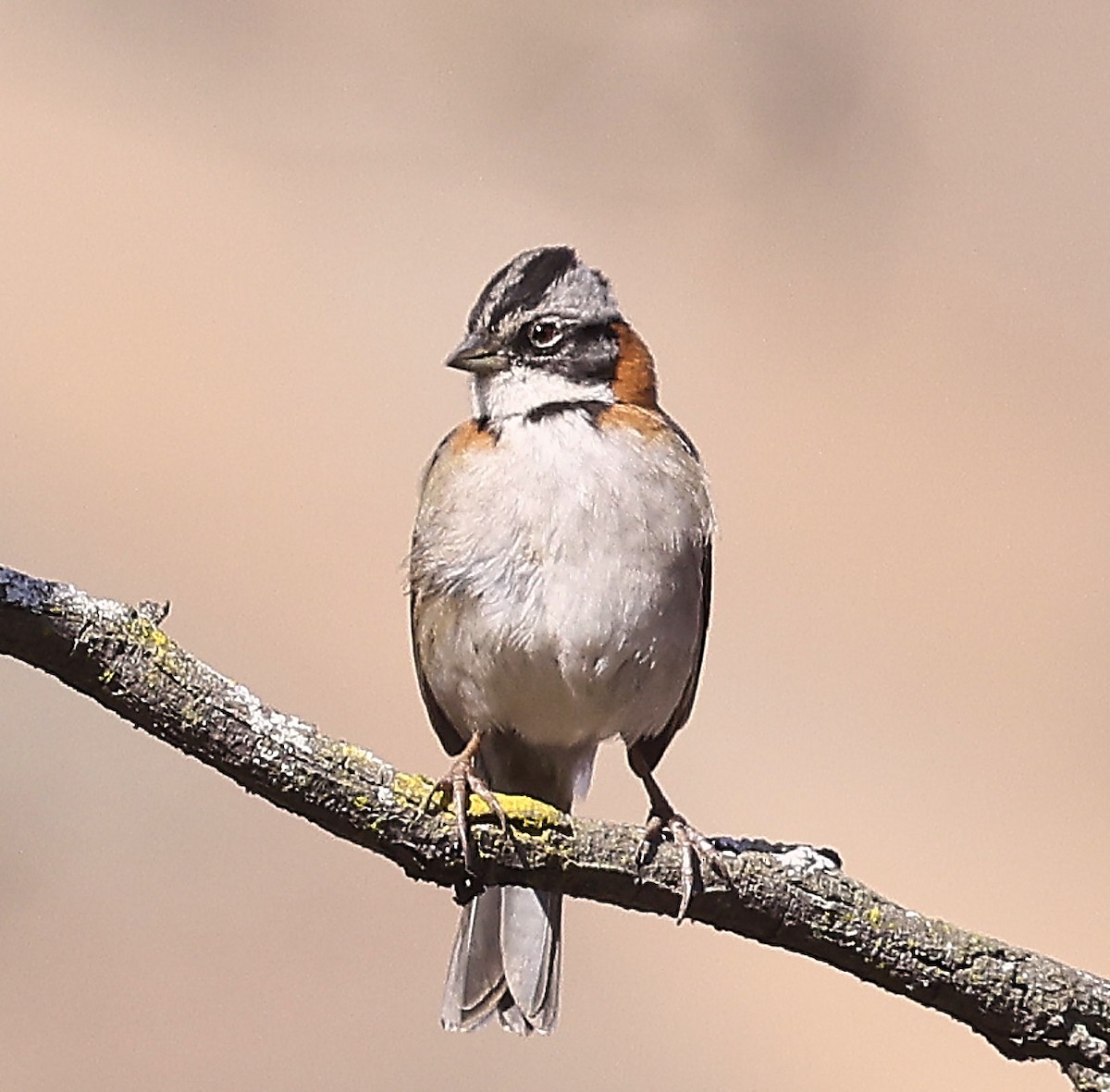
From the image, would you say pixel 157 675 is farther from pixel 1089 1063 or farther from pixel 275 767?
pixel 1089 1063

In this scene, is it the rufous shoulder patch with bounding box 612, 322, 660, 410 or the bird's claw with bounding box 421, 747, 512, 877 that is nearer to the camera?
the bird's claw with bounding box 421, 747, 512, 877

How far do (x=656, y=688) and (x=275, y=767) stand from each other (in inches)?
73.3

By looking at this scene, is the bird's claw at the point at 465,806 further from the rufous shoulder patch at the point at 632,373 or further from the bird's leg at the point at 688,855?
the rufous shoulder patch at the point at 632,373

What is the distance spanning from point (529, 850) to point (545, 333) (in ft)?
6.27

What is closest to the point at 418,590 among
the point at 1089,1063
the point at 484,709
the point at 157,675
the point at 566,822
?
the point at 484,709

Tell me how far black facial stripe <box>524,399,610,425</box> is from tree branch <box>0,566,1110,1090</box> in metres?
1.62

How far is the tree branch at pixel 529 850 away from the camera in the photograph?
2600 mm

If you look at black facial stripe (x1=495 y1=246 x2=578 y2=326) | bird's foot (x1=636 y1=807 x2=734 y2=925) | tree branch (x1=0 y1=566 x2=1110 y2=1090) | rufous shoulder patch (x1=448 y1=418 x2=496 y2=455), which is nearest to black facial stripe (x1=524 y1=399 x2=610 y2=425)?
rufous shoulder patch (x1=448 y1=418 x2=496 y2=455)

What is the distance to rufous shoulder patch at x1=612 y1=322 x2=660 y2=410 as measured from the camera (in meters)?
4.60

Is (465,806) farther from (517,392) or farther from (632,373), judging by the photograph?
(632,373)

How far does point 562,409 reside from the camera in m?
4.43

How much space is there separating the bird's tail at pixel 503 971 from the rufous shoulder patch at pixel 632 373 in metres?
1.39

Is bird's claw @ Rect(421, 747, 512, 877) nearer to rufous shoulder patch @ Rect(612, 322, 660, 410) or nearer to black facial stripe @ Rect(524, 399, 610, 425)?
black facial stripe @ Rect(524, 399, 610, 425)

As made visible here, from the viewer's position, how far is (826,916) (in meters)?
3.05
